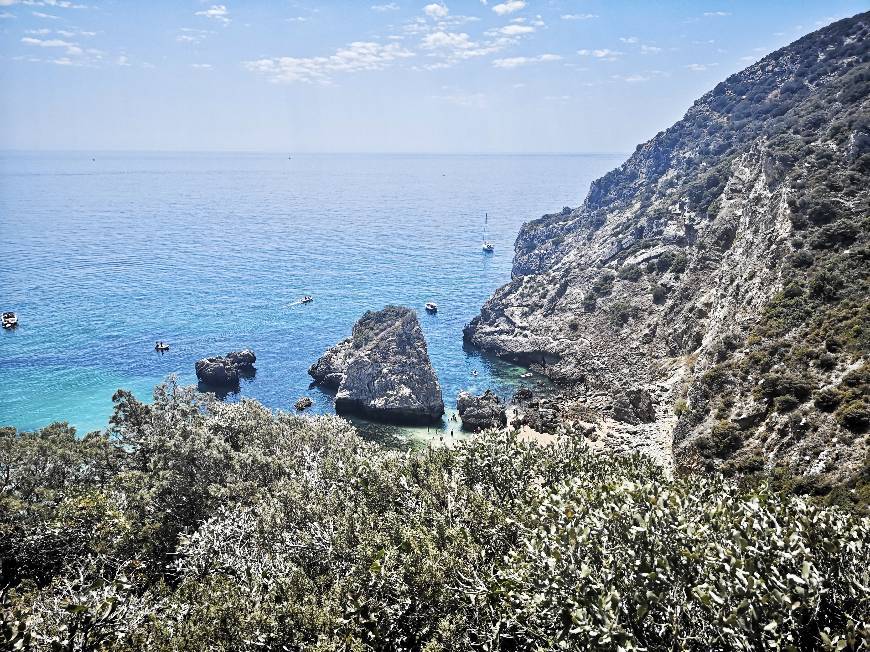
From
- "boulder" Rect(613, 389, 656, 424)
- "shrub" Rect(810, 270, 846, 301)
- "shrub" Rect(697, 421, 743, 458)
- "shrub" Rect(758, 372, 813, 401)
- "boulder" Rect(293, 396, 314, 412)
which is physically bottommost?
"boulder" Rect(293, 396, 314, 412)

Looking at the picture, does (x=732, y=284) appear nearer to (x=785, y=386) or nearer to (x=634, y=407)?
(x=634, y=407)

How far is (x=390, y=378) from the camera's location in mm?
68750

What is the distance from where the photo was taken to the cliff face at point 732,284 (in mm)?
40406

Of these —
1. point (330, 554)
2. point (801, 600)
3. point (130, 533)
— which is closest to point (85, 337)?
point (130, 533)

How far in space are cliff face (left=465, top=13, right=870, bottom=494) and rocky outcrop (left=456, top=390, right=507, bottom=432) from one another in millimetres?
10505

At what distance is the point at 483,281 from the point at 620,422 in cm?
7405

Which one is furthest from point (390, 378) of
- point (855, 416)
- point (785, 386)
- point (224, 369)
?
point (855, 416)

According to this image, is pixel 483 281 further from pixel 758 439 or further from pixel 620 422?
pixel 758 439

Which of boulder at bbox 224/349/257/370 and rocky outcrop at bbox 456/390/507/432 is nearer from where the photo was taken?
rocky outcrop at bbox 456/390/507/432

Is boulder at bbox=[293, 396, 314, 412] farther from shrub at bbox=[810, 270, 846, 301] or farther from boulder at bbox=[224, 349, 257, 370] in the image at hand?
shrub at bbox=[810, 270, 846, 301]

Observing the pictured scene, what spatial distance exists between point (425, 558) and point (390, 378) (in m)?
51.0

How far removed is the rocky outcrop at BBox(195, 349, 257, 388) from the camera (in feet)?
245

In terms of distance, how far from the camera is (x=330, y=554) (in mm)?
21406

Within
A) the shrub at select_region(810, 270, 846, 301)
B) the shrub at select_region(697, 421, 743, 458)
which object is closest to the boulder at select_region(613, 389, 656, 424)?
the shrub at select_region(697, 421, 743, 458)
